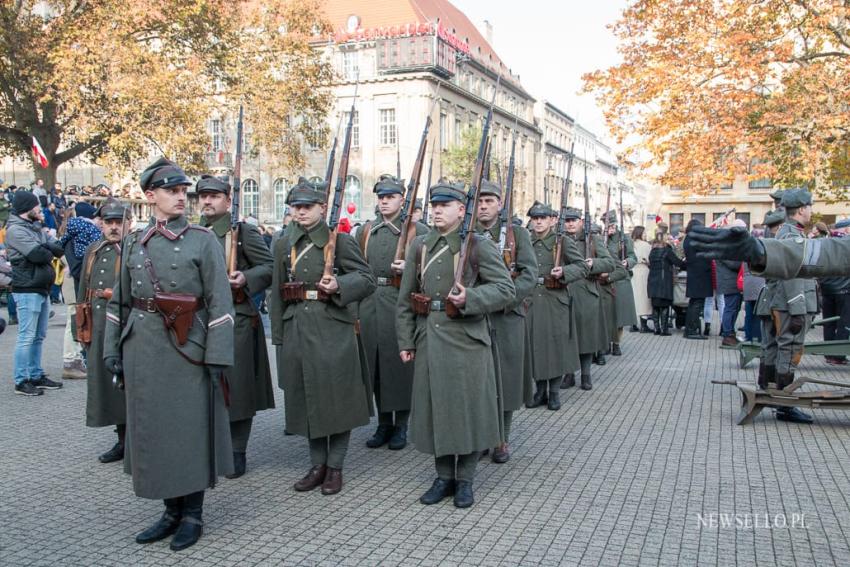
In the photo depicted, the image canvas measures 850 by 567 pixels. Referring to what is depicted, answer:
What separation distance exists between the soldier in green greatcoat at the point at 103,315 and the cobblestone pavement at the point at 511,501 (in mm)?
374

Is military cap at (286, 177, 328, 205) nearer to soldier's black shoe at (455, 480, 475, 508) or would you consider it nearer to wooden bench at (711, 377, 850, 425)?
soldier's black shoe at (455, 480, 475, 508)

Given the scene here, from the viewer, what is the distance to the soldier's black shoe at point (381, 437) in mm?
7543

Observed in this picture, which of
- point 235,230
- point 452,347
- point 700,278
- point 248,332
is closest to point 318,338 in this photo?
point 248,332

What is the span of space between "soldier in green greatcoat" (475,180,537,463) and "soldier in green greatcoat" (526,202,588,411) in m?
1.62

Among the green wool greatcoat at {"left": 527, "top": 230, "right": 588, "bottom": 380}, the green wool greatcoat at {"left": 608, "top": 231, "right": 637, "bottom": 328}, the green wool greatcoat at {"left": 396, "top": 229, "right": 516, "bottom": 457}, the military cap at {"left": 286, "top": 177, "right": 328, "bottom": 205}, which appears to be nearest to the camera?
the green wool greatcoat at {"left": 396, "top": 229, "right": 516, "bottom": 457}

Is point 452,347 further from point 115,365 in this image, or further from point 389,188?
point 389,188

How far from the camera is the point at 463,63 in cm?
6575

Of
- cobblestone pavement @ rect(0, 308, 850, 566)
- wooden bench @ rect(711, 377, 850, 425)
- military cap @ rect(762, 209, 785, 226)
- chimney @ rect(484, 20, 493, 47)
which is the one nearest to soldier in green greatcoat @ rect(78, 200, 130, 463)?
cobblestone pavement @ rect(0, 308, 850, 566)

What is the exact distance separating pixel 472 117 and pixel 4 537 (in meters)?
64.8

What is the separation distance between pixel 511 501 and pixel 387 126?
52800 millimetres

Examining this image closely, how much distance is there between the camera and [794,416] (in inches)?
329

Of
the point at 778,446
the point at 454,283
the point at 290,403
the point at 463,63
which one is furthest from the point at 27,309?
the point at 463,63

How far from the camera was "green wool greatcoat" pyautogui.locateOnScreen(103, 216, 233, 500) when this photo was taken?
4.90m

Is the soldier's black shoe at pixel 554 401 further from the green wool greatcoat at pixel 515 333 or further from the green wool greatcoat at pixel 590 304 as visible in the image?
the green wool greatcoat at pixel 515 333
